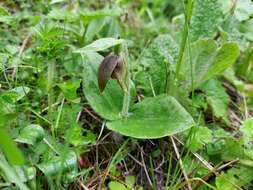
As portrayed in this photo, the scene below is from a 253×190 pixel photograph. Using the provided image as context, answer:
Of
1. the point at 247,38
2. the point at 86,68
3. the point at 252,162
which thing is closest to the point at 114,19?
the point at 86,68

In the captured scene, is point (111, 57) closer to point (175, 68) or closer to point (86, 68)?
point (86, 68)

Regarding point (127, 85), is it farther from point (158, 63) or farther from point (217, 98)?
point (217, 98)

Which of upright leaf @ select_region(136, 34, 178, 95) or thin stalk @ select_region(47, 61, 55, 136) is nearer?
thin stalk @ select_region(47, 61, 55, 136)

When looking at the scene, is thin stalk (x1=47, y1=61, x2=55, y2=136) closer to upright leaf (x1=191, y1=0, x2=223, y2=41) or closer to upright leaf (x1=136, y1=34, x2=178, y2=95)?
upright leaf (x1=136, y1=34, x2=178, y2=95)

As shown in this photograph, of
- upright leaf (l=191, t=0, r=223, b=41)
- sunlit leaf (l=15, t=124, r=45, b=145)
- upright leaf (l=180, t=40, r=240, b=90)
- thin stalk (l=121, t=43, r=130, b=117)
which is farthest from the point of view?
upright leaf (l=191, t=0, r=223, b=41)

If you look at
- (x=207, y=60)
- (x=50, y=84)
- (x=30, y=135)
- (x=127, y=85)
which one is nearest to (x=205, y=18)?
(x=207, y=60)

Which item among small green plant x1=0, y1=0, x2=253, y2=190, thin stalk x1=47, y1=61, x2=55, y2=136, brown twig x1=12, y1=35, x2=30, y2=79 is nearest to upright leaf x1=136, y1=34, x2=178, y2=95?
small green plant x1=0, y1=0, x2=253, y2=190
